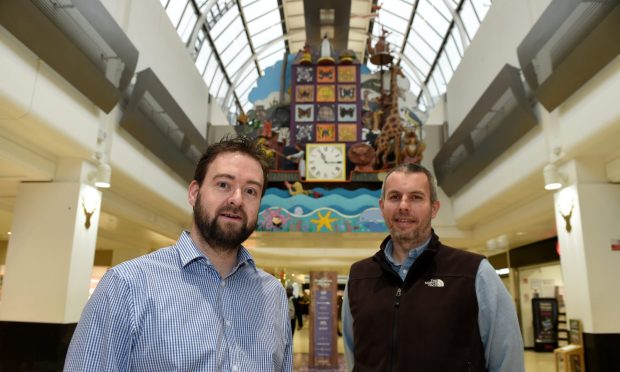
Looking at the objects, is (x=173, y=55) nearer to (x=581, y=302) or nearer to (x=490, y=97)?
(x=490, y=97)

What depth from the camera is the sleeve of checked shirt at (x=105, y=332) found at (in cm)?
119

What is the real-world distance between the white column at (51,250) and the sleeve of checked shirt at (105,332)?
5519mm

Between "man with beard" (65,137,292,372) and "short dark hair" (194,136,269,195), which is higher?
"short dark hair" (194,136,269,195)

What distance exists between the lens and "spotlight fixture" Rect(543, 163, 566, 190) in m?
6.19

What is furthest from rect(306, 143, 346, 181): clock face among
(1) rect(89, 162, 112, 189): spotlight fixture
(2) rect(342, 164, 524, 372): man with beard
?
(2) rect(342, 164, 524, 372): man with beard

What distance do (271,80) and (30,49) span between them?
10.4 meters

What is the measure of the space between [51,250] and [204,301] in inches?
227

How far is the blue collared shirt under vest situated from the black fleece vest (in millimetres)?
600

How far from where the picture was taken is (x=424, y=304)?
1.92m

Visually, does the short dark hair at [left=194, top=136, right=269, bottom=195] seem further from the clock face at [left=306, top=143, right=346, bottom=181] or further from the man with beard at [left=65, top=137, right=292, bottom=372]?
the clock face at [left=306, top=143, right=346, bottom=181]

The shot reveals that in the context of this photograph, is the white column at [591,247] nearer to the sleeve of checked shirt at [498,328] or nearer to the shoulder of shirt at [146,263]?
the sleeve of checked shirt at [498,328]

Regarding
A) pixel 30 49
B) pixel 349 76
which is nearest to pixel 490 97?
pixel 349 76

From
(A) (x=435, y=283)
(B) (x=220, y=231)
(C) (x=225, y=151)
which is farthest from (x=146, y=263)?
(A) (x=435, y=283)

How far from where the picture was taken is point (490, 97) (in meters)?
8.20
